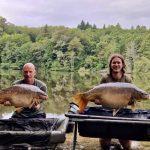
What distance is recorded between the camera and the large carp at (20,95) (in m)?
5.41

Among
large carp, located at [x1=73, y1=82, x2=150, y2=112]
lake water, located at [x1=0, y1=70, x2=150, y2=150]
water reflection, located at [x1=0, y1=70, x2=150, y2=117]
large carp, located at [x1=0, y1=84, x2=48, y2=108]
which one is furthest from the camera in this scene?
water reflection, located at [x1=0, y1=70, x2=150, y2=117]

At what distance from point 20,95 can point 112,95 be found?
110 centimetres

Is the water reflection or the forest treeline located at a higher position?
the forest treeline

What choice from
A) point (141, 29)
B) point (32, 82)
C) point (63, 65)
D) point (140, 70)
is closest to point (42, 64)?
point (63, 65)

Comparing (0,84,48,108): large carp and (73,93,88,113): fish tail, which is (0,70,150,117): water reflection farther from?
(73,93,88,113): fish tail

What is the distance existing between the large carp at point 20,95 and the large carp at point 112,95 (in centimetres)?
59

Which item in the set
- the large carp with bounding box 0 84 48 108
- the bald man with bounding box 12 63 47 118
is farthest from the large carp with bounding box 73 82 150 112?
the bald man with bounding box 12 63 47 118

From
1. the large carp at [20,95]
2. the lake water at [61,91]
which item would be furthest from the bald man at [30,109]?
the lake water at [61,91]

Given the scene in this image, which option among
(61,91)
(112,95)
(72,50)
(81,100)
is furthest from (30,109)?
(72,50)

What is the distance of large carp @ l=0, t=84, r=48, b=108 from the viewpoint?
5.41 metres

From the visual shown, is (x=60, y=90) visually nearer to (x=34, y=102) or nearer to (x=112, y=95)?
(x=34, y=102)

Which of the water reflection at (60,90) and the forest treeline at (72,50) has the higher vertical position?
the forest treeline at (72,50)

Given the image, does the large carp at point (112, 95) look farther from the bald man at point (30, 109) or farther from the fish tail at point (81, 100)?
the bald man at point (30, 109)

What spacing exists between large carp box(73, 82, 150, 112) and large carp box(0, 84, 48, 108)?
59 centimetres
